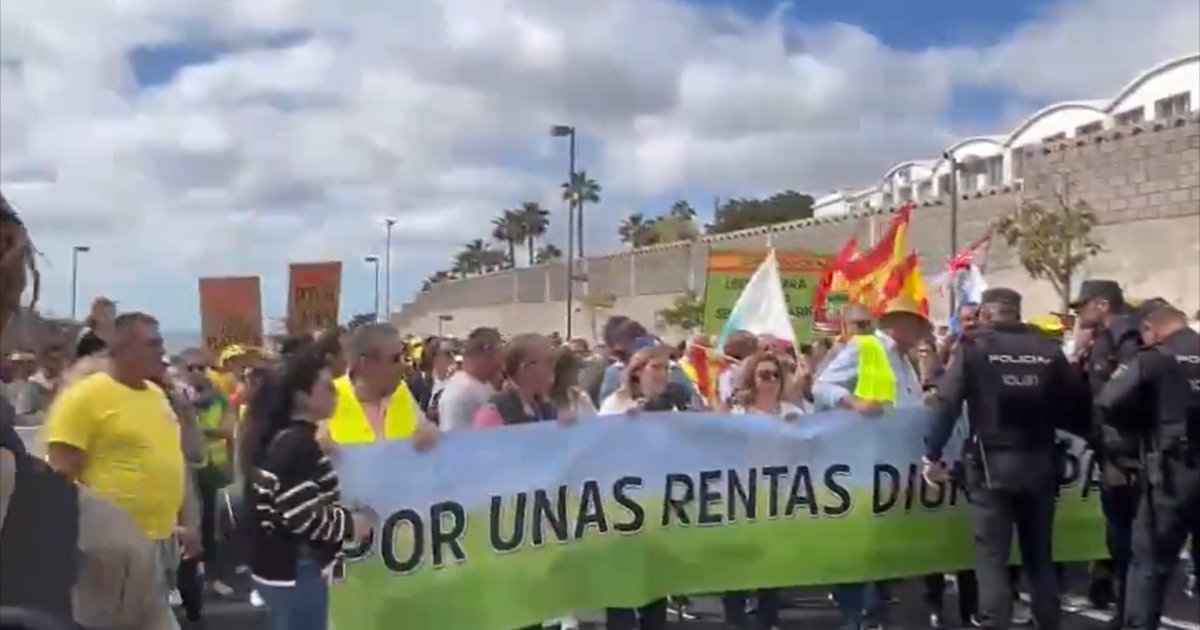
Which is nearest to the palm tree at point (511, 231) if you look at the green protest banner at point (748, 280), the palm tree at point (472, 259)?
the palm tree at point (472, 259)

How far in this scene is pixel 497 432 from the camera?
665cm

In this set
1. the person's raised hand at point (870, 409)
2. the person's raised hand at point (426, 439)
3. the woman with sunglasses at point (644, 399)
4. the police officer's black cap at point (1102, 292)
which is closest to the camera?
the person's raised hand at point (426, 439)

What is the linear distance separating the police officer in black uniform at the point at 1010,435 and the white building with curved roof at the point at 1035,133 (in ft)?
222

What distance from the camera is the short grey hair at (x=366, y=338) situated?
19.1 ft

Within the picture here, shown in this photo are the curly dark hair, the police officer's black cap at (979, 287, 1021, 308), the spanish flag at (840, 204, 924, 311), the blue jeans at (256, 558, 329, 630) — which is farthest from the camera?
the spanish flag at (840, 204, 924, 311)

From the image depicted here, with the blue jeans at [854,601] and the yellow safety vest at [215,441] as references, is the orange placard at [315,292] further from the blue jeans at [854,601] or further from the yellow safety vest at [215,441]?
the blue jeans at [854,601]

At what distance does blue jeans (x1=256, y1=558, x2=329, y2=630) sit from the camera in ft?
16.5

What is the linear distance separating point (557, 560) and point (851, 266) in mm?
7172

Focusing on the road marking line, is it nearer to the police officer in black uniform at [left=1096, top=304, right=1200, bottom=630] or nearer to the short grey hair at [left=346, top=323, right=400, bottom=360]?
the police officer in black uniform at [left=1096, top=304, right=1200, bottom=630]

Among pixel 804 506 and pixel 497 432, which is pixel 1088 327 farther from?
pixel 497 432

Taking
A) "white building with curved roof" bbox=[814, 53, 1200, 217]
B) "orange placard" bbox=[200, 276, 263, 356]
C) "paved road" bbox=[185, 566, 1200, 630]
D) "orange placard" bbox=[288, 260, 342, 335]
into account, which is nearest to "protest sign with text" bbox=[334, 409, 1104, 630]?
"paved road" bbox=[185, 566, 1200, 630]

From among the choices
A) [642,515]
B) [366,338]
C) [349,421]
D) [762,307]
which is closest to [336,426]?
[349,421]

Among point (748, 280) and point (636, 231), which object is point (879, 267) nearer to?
point (748, 280)

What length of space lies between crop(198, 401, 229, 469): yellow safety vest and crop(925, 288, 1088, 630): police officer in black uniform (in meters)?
4.97
